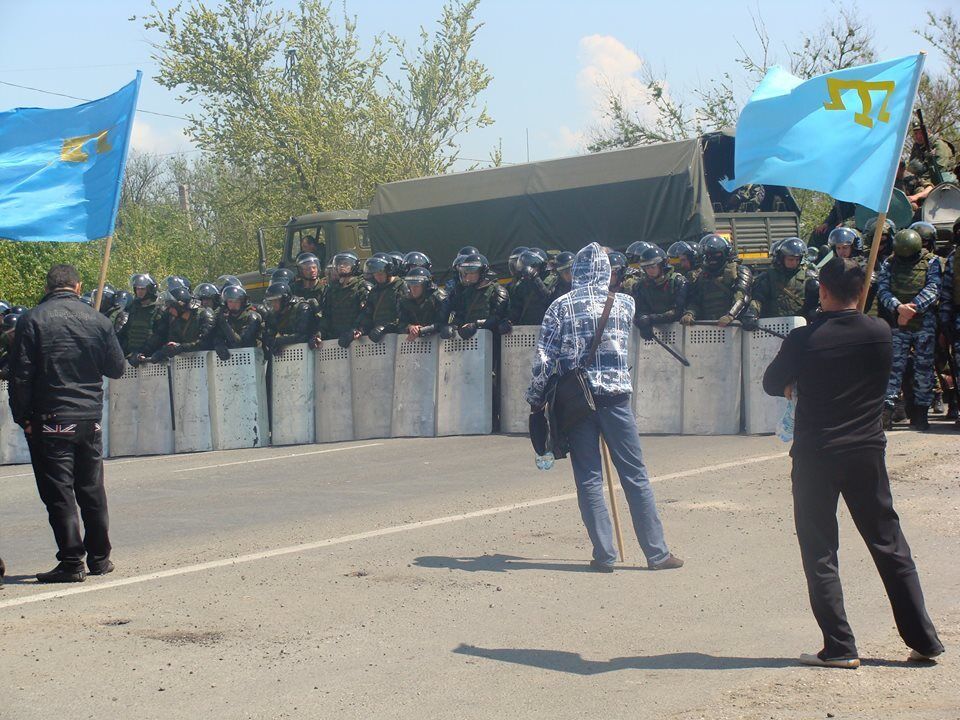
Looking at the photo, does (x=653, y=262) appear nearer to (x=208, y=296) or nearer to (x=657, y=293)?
(x=657, y=293)

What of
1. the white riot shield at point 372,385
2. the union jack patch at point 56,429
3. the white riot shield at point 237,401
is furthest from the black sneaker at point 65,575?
the white riot shield at point 237,401

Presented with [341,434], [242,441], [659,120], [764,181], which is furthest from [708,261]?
[659,120]

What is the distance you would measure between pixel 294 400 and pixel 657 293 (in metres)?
4.86

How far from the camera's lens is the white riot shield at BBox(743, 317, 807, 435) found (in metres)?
13.1

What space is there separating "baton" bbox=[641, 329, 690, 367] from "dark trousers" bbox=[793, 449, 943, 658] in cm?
787

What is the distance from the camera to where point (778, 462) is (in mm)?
10938

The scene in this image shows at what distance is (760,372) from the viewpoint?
1318 cm

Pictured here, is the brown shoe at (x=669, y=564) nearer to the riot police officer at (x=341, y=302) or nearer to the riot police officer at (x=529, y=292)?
the riot police officer at (x=529, y=292)

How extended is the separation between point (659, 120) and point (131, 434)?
25.4 m

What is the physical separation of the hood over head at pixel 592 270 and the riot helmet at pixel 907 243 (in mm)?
6098

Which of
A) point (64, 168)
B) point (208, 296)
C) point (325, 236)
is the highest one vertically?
point (325, 236)

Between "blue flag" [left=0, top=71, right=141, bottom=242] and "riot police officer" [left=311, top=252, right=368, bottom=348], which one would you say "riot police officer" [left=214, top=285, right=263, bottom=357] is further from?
"blue flag" [left=0, top=71, right=141, bottom=242]

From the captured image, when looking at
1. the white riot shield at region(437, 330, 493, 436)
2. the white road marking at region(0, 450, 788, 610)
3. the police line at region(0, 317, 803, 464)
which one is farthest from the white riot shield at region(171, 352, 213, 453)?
the white road marking at region(0, 450, 788, 610)

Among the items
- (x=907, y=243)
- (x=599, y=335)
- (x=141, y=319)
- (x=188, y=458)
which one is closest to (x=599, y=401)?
(x=599, y=335)
